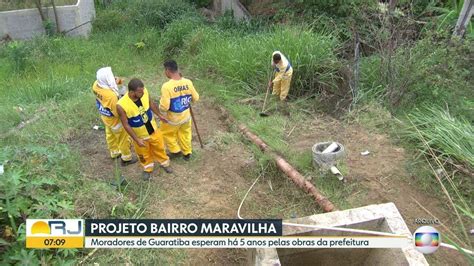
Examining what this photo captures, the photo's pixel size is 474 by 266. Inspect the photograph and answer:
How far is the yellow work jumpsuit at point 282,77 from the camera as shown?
6332 mm

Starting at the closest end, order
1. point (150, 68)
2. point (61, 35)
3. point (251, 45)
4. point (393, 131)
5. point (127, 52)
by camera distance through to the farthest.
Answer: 1. point (393, 131)
2. point (251, 45)
3. point (150, 68)
4. point (127, 52)
5. point (61, 35)

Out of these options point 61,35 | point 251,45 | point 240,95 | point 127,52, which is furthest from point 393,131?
point 61,35

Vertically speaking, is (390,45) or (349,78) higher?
(390,45)

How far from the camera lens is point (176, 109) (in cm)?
467

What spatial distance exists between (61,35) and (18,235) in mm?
8813

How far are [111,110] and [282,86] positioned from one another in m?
2.94

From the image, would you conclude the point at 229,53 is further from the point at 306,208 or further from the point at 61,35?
the point at 61,35

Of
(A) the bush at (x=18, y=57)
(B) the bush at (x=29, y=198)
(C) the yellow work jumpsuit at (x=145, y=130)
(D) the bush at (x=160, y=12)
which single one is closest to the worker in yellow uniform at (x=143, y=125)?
(C) the yellow work jumpsuit at (x=145, y=130)

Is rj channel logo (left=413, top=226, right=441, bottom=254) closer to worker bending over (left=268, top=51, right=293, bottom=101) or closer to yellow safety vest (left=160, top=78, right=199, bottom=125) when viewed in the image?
yellow safety vest (left=160, top=78, right=199, bottom=125)

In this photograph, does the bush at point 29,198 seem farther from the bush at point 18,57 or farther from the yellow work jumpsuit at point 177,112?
the bush at point 18,57

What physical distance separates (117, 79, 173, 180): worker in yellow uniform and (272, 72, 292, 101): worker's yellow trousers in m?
2.50

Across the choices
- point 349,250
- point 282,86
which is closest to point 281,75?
point 282,86

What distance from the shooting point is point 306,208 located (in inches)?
173

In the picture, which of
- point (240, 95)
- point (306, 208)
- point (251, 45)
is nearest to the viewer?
point (306, 208)
